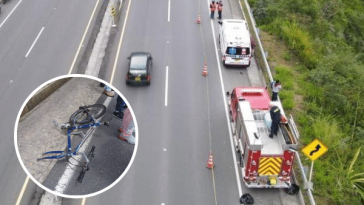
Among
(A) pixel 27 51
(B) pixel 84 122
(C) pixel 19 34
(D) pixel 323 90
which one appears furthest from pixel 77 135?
(C) pixel 19 34

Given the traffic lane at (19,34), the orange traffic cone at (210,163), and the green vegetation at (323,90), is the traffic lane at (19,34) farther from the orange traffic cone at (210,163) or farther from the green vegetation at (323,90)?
the green vegetation at (323,90)

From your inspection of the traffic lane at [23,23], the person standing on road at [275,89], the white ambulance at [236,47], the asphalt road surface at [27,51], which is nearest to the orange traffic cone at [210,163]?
the person standing on road at [275,89]

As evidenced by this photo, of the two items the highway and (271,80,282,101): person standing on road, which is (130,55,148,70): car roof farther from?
(271,80,282,101): person standing on road

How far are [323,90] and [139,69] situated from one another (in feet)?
34.3

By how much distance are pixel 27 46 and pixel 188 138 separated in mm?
15113

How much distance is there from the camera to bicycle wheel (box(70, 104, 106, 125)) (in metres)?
4.96

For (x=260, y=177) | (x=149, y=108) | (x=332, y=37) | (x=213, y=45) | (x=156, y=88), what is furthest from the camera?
(x=332, y=37)

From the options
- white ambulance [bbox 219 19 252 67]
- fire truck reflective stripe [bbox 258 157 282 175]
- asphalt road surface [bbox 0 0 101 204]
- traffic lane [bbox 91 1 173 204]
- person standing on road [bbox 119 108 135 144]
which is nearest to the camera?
person standing on road [bbox 119 108 135 144]

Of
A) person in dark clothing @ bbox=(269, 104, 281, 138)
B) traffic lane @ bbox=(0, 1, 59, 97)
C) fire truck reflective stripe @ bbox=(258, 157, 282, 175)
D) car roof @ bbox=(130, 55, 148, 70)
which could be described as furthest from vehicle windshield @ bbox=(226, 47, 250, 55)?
traffic lane @ bbox=(0, 1, 59, 97)

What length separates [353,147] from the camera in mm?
22250

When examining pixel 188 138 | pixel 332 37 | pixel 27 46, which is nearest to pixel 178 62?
pixel 188 138

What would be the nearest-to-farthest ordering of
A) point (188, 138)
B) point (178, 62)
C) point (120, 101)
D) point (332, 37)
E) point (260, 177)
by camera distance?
point (120, 101), point (260, 177), point (188, 138), point (178, 62), point (332, 37)

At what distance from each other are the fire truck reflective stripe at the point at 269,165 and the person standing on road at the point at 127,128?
13.3 metres

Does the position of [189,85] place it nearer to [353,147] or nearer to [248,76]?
[248,76]
